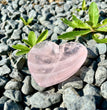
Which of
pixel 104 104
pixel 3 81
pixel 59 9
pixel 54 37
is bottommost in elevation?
pixel 104 104

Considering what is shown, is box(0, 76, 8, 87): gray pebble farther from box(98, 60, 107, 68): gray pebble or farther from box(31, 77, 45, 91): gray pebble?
box(98, 60, 107, 68): gray pebble

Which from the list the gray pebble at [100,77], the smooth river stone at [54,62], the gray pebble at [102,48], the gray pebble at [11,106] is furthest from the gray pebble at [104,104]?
the gray pebble at [11,106]

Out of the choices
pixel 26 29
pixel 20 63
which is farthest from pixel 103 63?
pixel 26 29

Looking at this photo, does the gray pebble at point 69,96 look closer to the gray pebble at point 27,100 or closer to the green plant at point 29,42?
the gray pebble at point 27,100

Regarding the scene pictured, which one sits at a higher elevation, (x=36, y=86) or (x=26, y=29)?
(x=26, y=29)

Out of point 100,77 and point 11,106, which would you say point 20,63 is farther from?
point 100,77

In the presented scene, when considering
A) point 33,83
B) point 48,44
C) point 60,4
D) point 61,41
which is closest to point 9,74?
point 33,83
